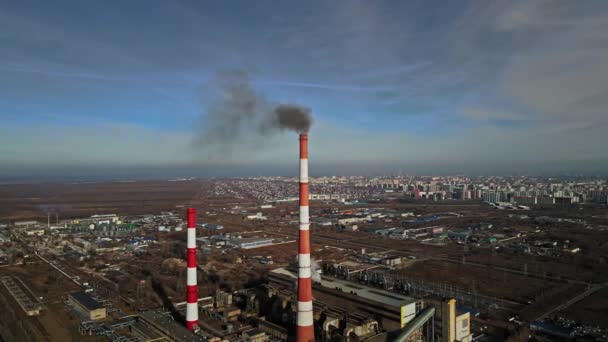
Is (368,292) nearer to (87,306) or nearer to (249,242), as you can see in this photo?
(87,306)

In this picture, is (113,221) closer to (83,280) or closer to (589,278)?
(83,280)

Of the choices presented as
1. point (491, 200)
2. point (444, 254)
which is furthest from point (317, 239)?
point (491, 200)

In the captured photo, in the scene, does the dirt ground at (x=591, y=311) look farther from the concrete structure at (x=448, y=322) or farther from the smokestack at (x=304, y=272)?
the smokestack at (x=304, y=272)

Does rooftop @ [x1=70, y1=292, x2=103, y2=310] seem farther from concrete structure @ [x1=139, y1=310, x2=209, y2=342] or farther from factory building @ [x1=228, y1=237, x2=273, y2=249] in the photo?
factory building @ [x1=228, y1=237, x2=273, y2=249]

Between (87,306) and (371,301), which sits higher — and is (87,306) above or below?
below

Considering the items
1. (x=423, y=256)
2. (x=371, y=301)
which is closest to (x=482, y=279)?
(x=423, y=256)

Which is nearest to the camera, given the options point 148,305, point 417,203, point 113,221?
point 148,305
